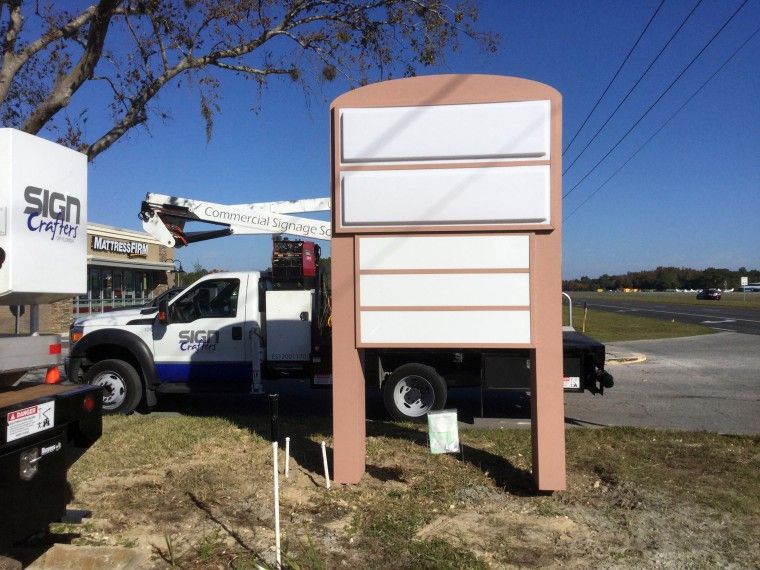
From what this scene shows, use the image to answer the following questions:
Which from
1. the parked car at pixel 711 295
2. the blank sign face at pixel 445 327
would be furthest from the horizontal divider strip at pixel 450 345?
the parked car at pixel 711 295

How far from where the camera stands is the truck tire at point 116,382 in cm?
923

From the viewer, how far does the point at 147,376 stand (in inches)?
366

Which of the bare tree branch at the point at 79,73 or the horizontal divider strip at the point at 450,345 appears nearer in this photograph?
the horizontal divider strip at the point at 450,345

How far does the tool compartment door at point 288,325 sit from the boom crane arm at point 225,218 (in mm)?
2607

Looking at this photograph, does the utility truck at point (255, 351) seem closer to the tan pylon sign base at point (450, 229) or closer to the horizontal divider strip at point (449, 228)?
the tan pylon sign base at point (450, 229)

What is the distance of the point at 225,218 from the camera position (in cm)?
1155

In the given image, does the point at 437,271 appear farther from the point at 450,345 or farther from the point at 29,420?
the point at 29,420

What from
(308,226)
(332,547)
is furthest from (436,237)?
(308,226)

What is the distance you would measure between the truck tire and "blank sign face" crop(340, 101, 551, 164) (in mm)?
5254

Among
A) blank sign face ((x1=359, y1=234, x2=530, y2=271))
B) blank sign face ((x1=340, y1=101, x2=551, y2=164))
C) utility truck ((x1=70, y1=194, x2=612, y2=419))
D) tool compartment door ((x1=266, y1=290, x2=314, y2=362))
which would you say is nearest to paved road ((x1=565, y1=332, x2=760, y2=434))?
utility truck ((x1=70, y1=194, x2=612, y2=419))

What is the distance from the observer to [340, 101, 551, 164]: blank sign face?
558 centimetres

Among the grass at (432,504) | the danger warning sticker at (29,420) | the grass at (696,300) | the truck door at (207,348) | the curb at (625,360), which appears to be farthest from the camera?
the grass at (696,300)

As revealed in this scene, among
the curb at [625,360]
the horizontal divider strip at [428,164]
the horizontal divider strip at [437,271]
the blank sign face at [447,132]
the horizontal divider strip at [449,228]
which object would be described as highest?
the blank sign face at [447,132]

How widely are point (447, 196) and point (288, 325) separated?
4.20m
